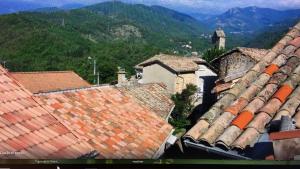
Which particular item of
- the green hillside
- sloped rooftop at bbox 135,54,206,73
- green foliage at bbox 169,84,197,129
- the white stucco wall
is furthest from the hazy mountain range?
green foliage at bbox 169,84,197,129

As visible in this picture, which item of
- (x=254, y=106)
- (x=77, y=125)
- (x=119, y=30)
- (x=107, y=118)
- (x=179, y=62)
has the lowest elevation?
(x=119, y=30)

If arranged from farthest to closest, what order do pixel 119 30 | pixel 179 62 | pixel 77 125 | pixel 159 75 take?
pixel 119 30, pixel 159 75, pixel 179 62, pixel 77 125

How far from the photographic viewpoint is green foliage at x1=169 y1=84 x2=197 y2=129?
12445 mm

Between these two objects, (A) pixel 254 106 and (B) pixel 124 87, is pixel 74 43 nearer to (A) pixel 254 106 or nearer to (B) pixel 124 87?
(B) pixel 124 87

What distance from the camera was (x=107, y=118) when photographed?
16.9ft

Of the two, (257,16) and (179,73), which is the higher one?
(257,16)

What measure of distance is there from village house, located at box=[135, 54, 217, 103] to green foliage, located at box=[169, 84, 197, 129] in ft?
3.85

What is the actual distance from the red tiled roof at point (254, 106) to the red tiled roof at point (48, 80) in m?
8.85

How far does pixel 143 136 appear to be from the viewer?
4.71 metres

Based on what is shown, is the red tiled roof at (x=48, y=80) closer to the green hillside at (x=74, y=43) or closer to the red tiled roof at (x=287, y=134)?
the green hillside at (x=74, y=43)

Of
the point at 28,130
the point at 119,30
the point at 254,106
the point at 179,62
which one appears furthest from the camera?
the point at 119,30

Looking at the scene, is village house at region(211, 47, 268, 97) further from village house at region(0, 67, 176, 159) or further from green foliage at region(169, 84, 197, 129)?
village house at region(0, 67, 176, 159)

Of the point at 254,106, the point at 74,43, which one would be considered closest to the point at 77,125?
the point at 254,106

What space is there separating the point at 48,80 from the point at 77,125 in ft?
26.4
